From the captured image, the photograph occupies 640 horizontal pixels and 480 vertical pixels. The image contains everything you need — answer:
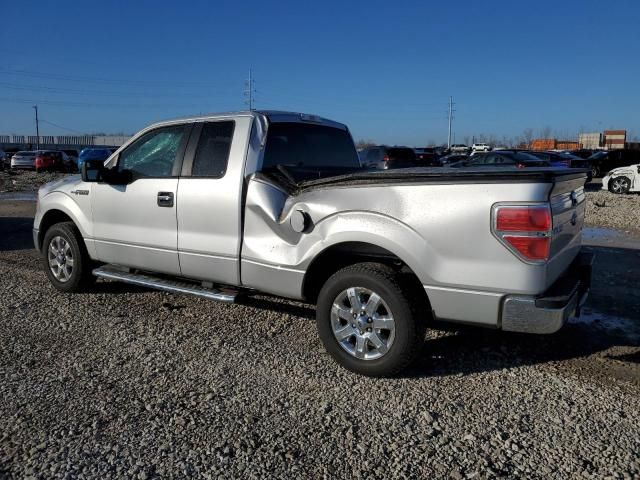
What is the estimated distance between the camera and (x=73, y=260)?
19.8ft

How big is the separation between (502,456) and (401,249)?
1.43m

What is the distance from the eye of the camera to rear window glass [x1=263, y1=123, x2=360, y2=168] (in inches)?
194

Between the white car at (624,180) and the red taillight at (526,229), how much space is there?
1845cm

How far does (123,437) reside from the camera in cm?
321

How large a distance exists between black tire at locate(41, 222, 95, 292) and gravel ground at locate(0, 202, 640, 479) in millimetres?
577

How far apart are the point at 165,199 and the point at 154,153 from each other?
2.07ft

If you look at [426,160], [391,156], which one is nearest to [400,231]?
[391,156]

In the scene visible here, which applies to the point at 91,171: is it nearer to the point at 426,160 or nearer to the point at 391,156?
the point at 391,156

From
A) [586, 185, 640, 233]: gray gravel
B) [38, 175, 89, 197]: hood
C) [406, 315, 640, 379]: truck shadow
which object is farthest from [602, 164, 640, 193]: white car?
[38, 175, 89, 197]: hood

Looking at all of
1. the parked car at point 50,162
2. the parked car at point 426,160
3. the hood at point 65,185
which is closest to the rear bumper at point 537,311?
the hood at point 65,185

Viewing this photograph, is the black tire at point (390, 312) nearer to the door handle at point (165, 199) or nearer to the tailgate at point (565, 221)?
the tailgate at point (565, 221)

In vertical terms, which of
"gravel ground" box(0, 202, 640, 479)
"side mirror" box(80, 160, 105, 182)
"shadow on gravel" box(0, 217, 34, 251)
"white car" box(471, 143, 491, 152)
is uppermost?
"white car" box(471, 143, 491, 152)

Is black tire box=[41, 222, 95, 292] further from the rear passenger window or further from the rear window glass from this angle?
the rear window glass

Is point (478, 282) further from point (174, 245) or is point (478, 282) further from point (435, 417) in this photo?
point (174, 245)
